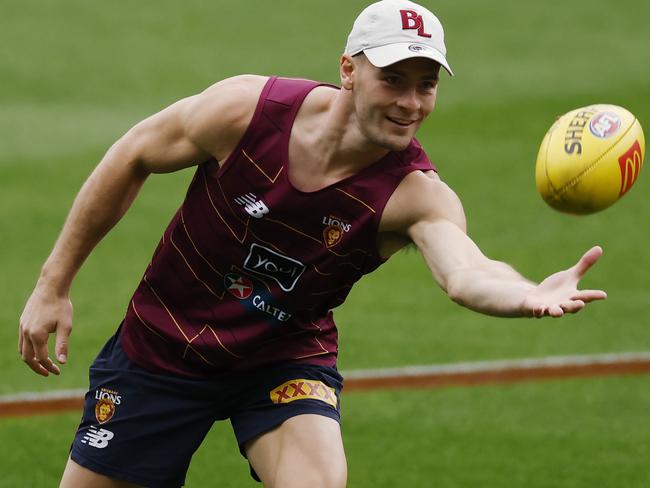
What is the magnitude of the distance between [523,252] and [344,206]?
7.74 metres

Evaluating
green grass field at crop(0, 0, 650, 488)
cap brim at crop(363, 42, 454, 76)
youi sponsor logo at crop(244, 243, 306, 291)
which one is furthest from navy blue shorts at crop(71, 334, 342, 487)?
green grass field at crop(0, 0, 650, 488)

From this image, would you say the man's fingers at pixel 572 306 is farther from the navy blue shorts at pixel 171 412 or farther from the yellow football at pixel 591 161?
the navy blue shorts at pixel 171 412

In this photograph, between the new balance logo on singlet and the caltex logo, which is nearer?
the new balance logo on singlet

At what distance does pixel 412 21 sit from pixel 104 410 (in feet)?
7.10

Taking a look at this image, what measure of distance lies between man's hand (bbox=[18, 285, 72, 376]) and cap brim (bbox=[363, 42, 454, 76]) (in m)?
1.77

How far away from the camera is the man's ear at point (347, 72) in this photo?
5.67 metres

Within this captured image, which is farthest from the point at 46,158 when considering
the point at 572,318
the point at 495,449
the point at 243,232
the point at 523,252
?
the point at 243,232

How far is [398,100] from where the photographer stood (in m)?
5.45

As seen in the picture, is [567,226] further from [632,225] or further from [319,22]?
[319,22]

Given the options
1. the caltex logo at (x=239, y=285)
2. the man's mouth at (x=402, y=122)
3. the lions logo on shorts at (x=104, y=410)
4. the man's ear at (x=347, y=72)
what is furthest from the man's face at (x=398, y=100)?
the lions logo on shorts at (x=104, y=410)

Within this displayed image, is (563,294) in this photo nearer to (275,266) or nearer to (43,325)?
(275,266)

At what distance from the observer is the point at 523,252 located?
1323 cm

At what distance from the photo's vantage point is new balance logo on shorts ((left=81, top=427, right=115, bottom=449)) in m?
6.09

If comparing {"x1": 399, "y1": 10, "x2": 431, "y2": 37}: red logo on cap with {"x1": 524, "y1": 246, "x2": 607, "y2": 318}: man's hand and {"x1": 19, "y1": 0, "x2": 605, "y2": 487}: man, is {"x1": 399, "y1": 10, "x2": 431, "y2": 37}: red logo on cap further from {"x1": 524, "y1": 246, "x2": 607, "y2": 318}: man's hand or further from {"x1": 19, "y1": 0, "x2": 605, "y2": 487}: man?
{"x1": 524, "y1": 246, "x2": 607, "y2": 318}: man's hand
